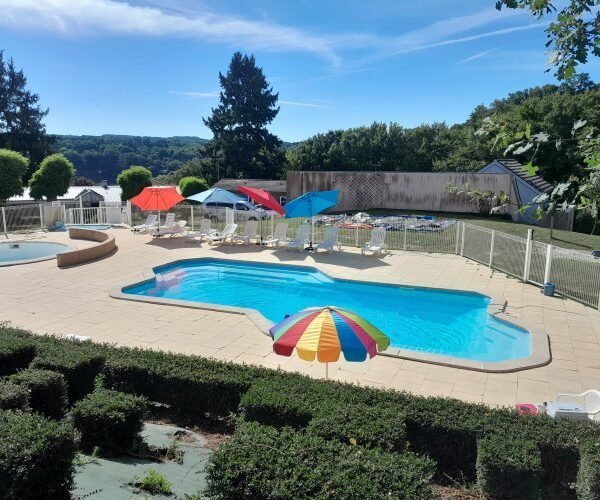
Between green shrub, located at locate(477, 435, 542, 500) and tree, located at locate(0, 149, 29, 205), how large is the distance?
88.1 feet

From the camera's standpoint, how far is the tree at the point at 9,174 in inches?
951

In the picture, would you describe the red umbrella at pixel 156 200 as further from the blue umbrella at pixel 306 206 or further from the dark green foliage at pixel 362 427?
the dark green foliage at pixel 362 427

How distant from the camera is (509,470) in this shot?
376 centimetres

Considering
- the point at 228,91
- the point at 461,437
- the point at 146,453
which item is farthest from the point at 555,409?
the point at 228,91

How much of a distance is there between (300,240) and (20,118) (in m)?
44.5

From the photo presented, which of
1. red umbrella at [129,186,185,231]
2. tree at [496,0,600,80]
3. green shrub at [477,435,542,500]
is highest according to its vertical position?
tree at [496,0,600,80]

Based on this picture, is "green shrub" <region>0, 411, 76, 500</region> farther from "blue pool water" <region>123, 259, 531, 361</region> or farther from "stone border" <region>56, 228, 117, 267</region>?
"stone border" <region>56, 228, 117, 267</region>

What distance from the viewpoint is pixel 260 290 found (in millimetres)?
13273

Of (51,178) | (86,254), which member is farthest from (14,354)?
(51,178)

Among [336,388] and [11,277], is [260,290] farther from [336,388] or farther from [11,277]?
[336,388]

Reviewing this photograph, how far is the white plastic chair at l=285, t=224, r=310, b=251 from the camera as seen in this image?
16375 mm

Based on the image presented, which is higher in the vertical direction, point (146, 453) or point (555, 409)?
point (555, 409)

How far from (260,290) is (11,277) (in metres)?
6.50

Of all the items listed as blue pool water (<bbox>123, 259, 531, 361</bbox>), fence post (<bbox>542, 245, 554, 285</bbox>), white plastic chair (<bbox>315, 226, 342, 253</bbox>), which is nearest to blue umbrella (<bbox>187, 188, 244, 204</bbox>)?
blue pool water (<bbox>123, 259, 531, 361</bbox>)
